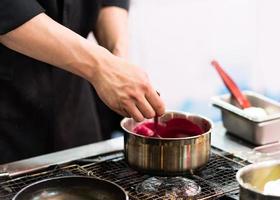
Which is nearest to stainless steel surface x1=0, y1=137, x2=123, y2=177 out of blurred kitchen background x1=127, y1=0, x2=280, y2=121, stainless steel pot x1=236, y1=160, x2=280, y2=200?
stainless steel pot x1=236, y1=160, x2=280, y2=200

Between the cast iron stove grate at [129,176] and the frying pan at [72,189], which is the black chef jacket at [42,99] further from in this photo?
the frying pan at [72,189]

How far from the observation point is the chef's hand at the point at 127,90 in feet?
4.24

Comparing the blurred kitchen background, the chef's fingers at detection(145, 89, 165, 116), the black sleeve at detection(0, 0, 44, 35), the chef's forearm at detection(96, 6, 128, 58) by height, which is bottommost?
the blurred kitchen background

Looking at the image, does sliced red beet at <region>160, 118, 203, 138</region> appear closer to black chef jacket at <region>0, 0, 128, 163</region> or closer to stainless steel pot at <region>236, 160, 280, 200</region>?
stainless steel pot at <region>236, 160, 280, 200</region>

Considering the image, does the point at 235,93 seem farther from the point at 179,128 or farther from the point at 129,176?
the point at 129,176

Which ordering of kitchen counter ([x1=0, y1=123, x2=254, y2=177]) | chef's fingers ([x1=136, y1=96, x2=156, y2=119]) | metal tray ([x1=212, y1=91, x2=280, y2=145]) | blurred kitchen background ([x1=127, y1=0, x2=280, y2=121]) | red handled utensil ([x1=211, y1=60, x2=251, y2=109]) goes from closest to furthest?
chef's fingers ([x1=136, y1=96, x2=156, y2=119]) → kitchen counter ([x1=0, y1=123, x2=254, y2=177]) → metal tray ([x1=212, y1=91, x2=280, y2=145]) → red handled utensil ([x1=211, y1=60, x2=251, y2=109]) → blurred kitchen background ([x1=127, y1=0, x2=280, y2=121])

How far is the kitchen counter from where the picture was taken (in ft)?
4.57

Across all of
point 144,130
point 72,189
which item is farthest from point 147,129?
point 72,189

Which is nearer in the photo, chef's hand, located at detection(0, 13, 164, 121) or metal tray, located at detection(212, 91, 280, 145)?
chef's hand, located at detection(0, 13, 164, 121)

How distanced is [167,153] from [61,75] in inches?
20.4

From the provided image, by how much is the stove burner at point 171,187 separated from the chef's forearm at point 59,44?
0.27 m

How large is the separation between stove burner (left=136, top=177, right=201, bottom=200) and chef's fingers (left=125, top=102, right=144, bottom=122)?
0.14m

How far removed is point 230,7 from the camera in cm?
300

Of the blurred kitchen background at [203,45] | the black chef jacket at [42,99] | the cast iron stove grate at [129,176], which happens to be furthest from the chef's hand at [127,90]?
the blurred kitchen background at [203,45]
